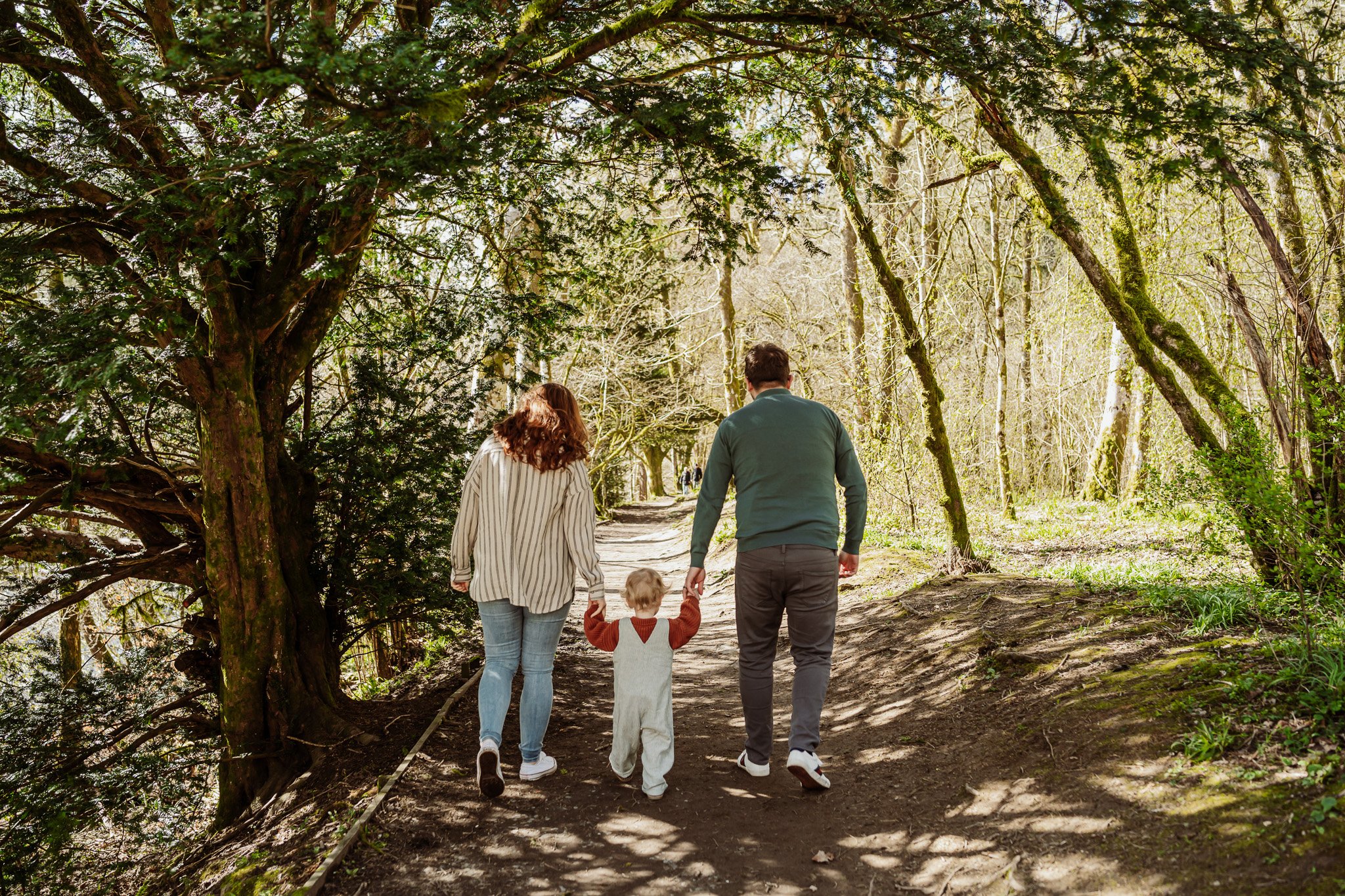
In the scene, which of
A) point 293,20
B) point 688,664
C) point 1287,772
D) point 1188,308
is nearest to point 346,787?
point 688,664

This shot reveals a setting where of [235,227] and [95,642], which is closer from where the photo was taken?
[235,227]

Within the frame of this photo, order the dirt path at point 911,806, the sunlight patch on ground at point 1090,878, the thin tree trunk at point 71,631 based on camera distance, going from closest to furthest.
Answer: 1. the sunlight patch on ground at point 1090,878
2. the dirt path at point 911,806
3. the thin tree trunk at point 71,631

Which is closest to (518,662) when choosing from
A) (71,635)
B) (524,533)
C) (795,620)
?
(524,533)

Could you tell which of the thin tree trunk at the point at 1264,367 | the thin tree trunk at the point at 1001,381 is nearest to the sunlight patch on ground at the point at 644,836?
→ the thin tree trunk at the point at 1264,367

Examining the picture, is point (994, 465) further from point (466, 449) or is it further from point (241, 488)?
point (241, 488)

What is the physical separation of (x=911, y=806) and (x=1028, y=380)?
51.5 ft

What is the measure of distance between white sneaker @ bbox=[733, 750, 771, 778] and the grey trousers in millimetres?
337

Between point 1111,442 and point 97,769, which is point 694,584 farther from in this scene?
point 1111,442

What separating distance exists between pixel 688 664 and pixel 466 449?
2.89m

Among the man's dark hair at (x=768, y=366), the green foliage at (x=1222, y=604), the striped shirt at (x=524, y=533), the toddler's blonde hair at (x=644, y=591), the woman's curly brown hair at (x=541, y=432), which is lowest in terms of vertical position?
the green foliage at (x=1222, y=604)

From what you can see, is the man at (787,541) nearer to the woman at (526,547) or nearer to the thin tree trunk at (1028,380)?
the woman at (526,547)

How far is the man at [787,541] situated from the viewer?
3908 millimetres

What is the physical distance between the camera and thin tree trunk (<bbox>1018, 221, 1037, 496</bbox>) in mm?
16016

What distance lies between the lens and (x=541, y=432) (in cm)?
423
